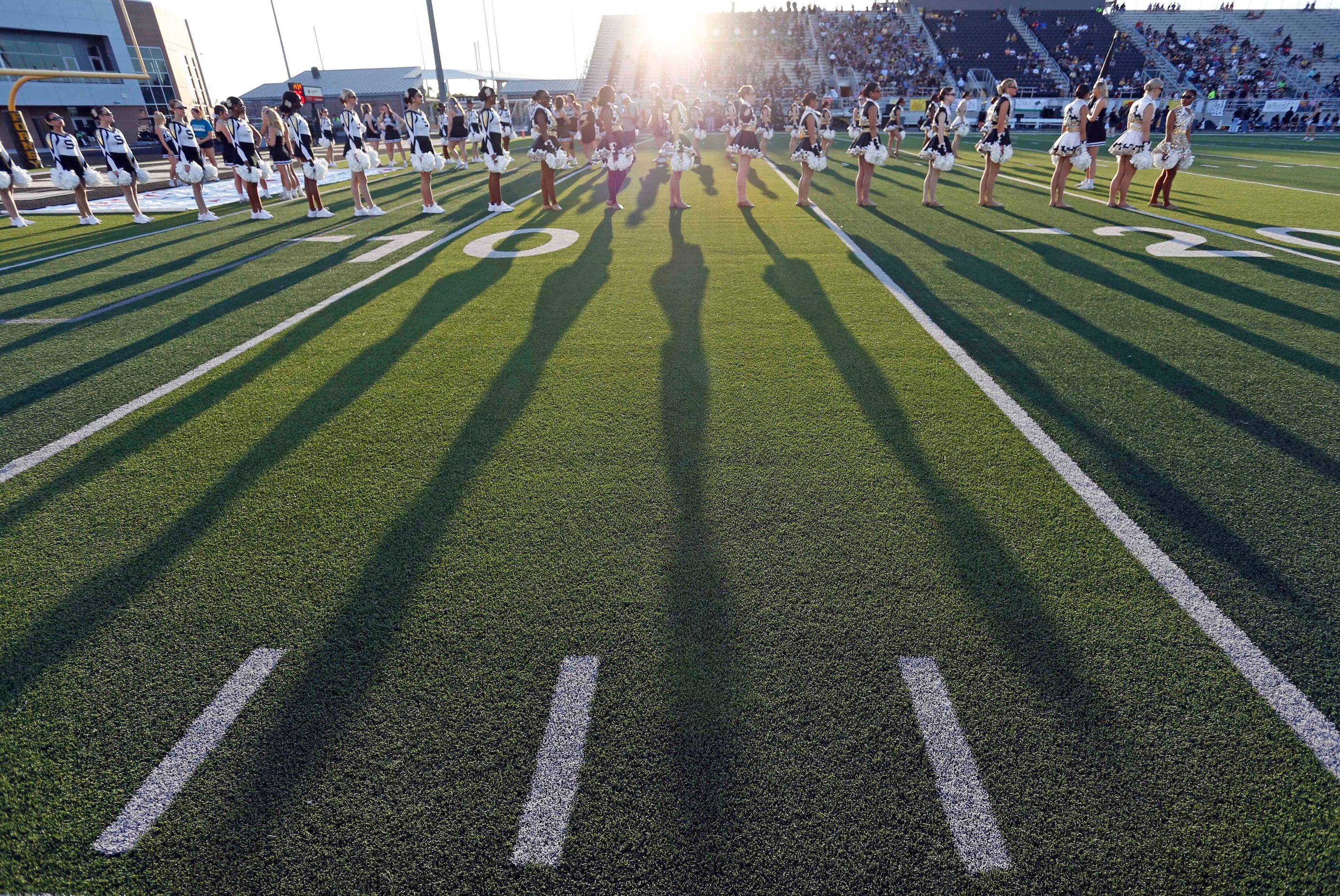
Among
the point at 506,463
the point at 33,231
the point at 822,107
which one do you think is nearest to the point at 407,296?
the point at 506,463

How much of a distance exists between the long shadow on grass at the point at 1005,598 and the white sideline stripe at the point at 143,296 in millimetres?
7019

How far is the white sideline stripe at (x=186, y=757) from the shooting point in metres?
1.80

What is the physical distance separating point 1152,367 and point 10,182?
16119mm

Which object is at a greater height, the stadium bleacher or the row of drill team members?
the stadium bleacher

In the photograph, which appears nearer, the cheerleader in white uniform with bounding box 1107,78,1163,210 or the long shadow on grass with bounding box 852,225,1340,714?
the long shadow on grass with bounding box 852,225,1340,714

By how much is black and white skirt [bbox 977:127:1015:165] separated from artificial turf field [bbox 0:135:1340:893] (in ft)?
17.5

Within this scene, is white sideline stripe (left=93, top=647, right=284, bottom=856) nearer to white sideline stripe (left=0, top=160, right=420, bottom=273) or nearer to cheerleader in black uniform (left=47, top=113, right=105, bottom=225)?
white sideline stripe (left=0, top=160, right=420, bottom=273)

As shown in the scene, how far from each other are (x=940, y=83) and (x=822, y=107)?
112 feet

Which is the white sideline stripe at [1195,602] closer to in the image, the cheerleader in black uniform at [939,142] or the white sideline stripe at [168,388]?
the white sideline stripe at [168,388]

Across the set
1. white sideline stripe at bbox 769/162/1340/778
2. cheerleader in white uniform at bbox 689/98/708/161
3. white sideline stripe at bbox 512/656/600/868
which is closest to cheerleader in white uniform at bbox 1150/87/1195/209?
white sideline stripe at bbox 769/162/1340/778

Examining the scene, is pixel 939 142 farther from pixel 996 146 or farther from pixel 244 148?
pixel 244 148

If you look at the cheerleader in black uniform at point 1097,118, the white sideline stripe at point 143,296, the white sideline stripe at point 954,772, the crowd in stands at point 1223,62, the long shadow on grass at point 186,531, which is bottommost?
the white sideline stripe at point 954,772

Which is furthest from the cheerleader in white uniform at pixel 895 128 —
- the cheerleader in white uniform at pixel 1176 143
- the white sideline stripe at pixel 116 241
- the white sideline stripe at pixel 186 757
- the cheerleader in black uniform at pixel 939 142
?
the white sideline stripe at pixel 186 757

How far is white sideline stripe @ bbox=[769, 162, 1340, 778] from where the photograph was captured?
2.03 m
